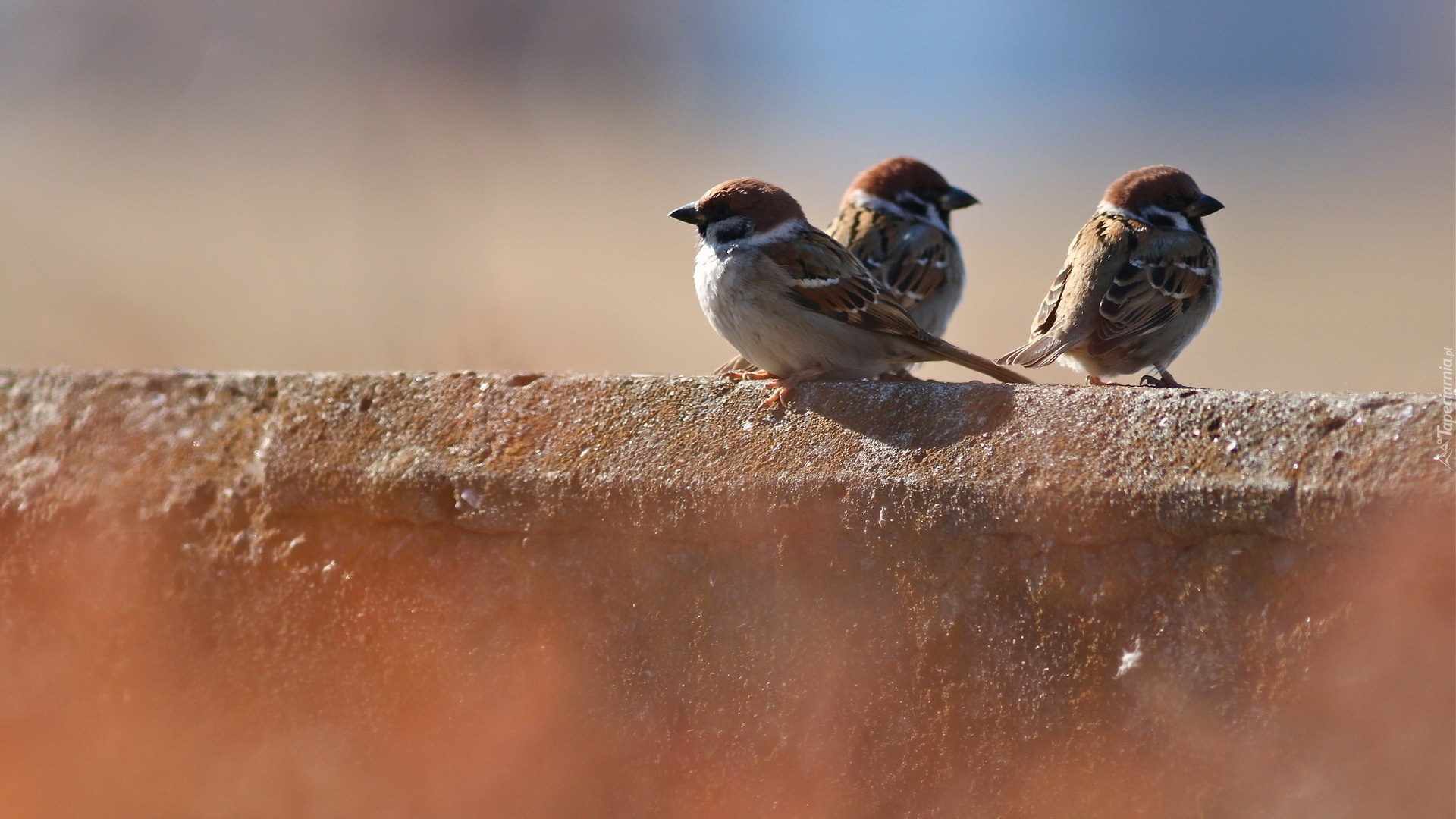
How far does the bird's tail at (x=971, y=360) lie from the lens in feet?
8.71

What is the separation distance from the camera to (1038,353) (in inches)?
120

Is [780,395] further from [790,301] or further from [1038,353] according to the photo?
[1038,353]

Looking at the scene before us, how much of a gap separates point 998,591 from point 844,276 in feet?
4.11

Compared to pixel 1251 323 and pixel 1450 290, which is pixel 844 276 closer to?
pixel 1251 323

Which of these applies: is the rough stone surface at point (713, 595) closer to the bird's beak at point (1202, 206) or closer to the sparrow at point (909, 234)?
the bird's beak at point (1202, 206)

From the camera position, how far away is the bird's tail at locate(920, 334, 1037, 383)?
265 cm

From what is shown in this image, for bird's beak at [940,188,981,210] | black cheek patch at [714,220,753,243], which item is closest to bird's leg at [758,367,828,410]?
black cheek patch at [714,220,753,243]

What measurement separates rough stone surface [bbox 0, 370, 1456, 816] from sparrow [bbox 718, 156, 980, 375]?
76.8 inches

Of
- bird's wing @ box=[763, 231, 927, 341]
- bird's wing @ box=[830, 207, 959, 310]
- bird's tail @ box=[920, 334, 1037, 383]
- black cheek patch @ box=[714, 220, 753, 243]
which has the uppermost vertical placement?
bird's wing @ box=[830, 207, 959, 310]

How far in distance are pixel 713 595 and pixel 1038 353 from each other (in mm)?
1312

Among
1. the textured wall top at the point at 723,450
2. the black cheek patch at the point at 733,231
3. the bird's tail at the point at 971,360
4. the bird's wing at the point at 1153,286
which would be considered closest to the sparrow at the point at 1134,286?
the bird's wing at the point at 1153,286

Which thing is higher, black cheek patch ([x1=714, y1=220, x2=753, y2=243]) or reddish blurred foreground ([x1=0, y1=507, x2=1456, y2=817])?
black cheek patch ([x1=714, y1=220, x2=753, y2=243])

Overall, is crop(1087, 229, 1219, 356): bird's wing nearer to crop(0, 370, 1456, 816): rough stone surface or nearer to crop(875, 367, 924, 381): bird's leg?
crop(875, 367, 924, 381): bird's leg

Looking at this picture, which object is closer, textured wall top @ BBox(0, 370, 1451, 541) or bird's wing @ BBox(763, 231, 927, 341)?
textured wall top @ BBox(0, 370, 1451, 541)
